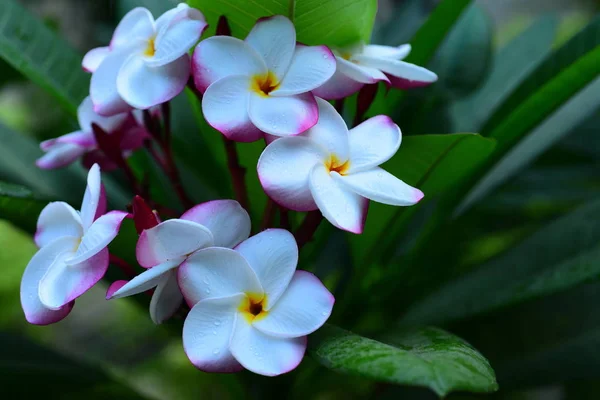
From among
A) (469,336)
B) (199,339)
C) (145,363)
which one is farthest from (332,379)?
(199,339)

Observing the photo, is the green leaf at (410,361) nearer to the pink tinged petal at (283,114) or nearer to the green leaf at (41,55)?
the pink tinged petal at (283,114)

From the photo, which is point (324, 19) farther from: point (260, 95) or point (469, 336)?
point (469, 336)

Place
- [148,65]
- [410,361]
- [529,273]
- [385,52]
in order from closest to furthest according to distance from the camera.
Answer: [410,361]
[148,65]
[385,52]
[529,273]

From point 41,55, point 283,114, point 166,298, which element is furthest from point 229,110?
point 41,55

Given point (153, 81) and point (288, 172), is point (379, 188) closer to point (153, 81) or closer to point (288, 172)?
point (288, 172)

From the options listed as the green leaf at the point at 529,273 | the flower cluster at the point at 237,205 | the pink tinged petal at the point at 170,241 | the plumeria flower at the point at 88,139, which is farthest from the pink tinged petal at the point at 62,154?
the green leaf at the point at 529,273

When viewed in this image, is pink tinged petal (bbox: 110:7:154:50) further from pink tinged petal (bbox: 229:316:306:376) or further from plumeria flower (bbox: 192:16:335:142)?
pink tinged petal (bbox: 229:316:306:376)

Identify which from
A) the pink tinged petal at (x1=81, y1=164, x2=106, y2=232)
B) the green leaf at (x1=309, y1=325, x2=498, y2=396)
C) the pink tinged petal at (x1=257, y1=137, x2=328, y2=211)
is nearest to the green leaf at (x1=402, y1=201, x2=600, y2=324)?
the green leaf at (x1=309, y1=325, x2=498, y2=396)
